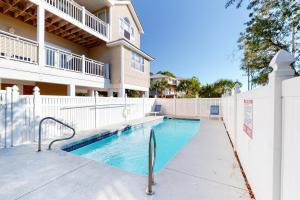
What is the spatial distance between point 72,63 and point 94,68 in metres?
1.84

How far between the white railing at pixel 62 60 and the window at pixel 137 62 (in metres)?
5.09

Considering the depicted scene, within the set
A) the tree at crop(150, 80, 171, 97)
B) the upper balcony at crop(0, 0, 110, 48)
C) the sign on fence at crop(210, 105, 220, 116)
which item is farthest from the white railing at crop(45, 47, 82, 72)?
the tree at crop(150, 80, 171, 97)

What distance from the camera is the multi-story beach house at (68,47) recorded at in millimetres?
8644

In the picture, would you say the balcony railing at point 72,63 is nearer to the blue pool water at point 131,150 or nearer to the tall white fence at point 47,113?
the tall white fence at point 47,113

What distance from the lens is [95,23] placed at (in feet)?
44.2

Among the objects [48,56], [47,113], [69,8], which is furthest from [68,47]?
[47,113]

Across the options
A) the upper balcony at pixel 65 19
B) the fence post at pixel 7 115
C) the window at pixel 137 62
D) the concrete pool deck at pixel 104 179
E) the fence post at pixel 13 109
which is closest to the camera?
the concrete pool deck at pixel 104 179

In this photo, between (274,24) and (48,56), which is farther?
(48,56)

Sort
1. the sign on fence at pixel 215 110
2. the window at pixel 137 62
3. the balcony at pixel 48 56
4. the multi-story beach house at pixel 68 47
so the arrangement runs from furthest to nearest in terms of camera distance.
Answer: the window at pixel 137 62 → the sign on fence at pixel 215 110 → the multi-story beach house at pixel 68 47 → the balcony at pixel 48 56

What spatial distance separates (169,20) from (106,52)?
13185 millimetres

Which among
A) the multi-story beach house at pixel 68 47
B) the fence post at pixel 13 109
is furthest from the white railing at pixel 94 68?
the fence post at pixel 13 109

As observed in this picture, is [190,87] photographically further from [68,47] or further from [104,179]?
[104,179]

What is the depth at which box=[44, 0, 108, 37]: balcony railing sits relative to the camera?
10.7 meters

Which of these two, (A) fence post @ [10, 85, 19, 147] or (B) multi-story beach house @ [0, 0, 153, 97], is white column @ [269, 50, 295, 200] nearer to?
(A) fence post @ [10, 85, 19, 147]
